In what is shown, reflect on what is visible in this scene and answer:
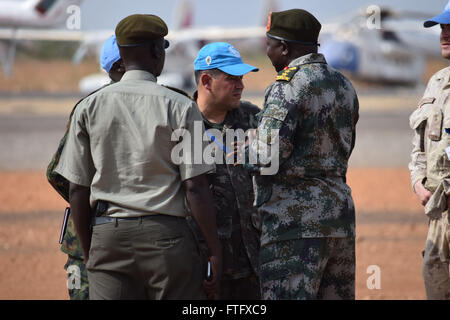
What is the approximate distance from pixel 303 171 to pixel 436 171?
1135 mm

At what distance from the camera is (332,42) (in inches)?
1419

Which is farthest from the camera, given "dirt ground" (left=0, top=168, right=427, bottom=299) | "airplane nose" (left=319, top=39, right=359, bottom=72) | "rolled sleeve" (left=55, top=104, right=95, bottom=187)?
"airplane nose" (left=319, top=39, right=359, bottom=72)

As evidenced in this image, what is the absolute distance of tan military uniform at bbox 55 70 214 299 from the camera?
3.06 metres

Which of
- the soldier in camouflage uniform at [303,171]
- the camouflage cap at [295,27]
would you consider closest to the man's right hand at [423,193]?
the soldier in camouflage uniform at [303,171]

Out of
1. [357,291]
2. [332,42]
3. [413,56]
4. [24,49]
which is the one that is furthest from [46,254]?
[24,49]

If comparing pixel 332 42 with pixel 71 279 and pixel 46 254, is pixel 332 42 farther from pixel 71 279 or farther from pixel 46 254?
pixel 71 279

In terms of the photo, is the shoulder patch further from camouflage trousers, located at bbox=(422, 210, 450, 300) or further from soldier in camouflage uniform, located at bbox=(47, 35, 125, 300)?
soldier in camouflage uniform, located at bbox=(47, 35, 125, 300)

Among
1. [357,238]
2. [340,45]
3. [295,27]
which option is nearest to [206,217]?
[295,27]

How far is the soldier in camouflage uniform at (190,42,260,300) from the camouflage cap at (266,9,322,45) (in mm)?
367

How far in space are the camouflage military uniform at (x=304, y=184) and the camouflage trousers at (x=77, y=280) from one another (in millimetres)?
996

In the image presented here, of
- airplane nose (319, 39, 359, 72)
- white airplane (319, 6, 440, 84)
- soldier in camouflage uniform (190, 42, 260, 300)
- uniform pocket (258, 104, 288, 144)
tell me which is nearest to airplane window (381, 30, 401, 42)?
white airplane (319, 6, 440, 84)

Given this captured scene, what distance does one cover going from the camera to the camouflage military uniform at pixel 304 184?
338 centimetres

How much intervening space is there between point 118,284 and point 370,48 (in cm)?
3471

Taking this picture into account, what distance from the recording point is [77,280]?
3.69 metres
